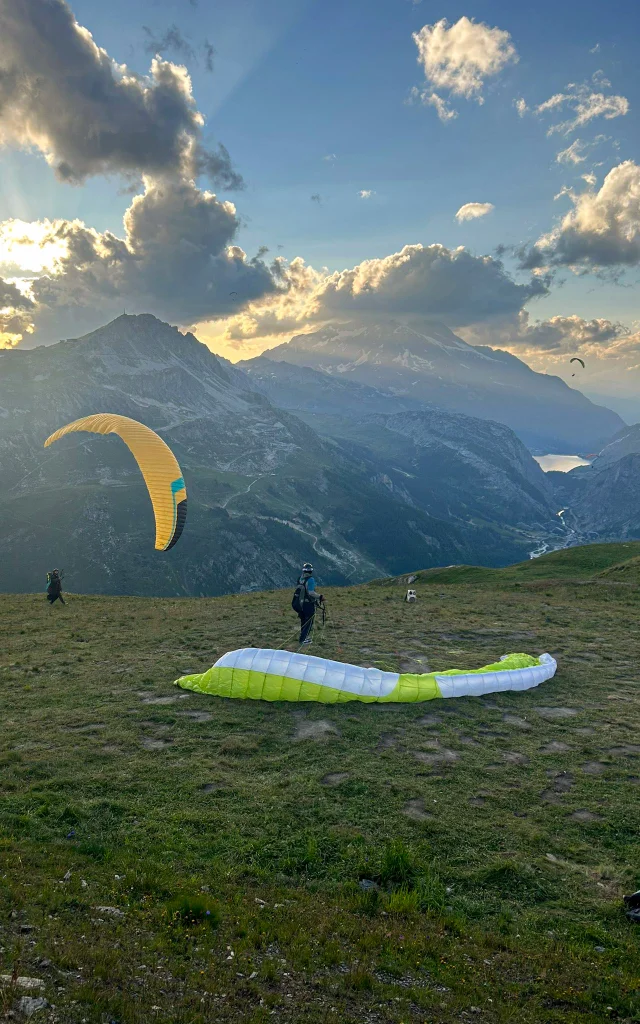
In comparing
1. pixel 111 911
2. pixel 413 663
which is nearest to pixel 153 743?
pixel 111 911

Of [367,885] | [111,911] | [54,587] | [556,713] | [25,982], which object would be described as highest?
[54,587]

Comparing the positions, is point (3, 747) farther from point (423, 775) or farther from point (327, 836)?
point (423, 775)

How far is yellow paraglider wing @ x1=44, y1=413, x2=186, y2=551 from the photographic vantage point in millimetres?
40719

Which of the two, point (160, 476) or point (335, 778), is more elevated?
point (160, 476)

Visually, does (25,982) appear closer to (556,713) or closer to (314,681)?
(314,681)

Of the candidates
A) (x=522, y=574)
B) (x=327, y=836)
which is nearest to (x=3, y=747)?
(x=327, y=836)

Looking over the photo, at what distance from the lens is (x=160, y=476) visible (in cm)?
4144

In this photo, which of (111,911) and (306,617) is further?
(306,617)

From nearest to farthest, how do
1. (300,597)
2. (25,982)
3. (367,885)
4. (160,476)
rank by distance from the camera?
(25,982) → (367,885) → (300,597) → (160,476)

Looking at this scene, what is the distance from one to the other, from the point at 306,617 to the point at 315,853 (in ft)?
45.6

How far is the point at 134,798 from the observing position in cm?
1169

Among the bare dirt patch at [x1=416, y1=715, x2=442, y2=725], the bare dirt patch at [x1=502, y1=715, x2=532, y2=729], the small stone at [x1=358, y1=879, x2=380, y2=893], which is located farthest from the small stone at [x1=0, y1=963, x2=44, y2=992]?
the bare dirt patch at [x1=502, y1=715, x2=532, y2=729]

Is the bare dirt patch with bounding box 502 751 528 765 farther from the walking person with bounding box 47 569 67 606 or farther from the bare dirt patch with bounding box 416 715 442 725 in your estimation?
the walking person with bounding box 47 569 67 606

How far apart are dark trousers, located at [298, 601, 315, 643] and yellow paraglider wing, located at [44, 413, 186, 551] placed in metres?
19.3
